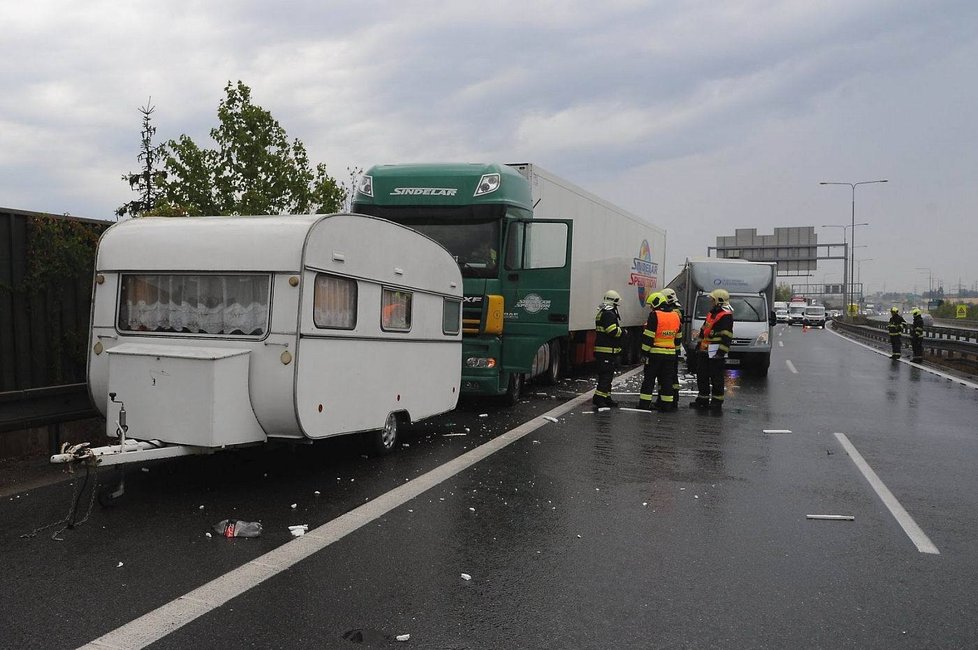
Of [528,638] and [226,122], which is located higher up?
[226,122]

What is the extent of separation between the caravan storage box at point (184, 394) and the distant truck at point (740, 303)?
14.3 meters

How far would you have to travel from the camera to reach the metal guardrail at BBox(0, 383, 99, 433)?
23.4 feet

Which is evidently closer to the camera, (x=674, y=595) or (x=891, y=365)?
(x=674, y=595)

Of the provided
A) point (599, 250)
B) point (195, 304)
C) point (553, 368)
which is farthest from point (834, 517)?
point (599, 250)

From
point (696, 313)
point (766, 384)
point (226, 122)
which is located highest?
point (226, 122)

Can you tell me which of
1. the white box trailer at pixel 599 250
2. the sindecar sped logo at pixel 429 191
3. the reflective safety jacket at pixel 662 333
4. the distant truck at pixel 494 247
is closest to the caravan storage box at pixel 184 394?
the distant truck at pixel 494 247

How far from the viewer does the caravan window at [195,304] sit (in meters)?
6.42

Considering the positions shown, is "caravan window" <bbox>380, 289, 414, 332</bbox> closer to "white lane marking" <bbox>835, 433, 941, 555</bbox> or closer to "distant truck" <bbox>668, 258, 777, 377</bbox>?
"white lane marking" <bbox>835, 433, 941, 555</bbox>

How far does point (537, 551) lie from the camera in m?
5.15

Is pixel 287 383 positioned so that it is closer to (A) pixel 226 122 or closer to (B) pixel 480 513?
(B) pixel 480 513

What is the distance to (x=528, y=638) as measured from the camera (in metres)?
3.81

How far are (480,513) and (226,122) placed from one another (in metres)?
20.7

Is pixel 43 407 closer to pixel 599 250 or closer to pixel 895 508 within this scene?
pixel 895 508

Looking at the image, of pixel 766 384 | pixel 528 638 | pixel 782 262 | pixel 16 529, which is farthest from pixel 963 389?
pixel 782 262
